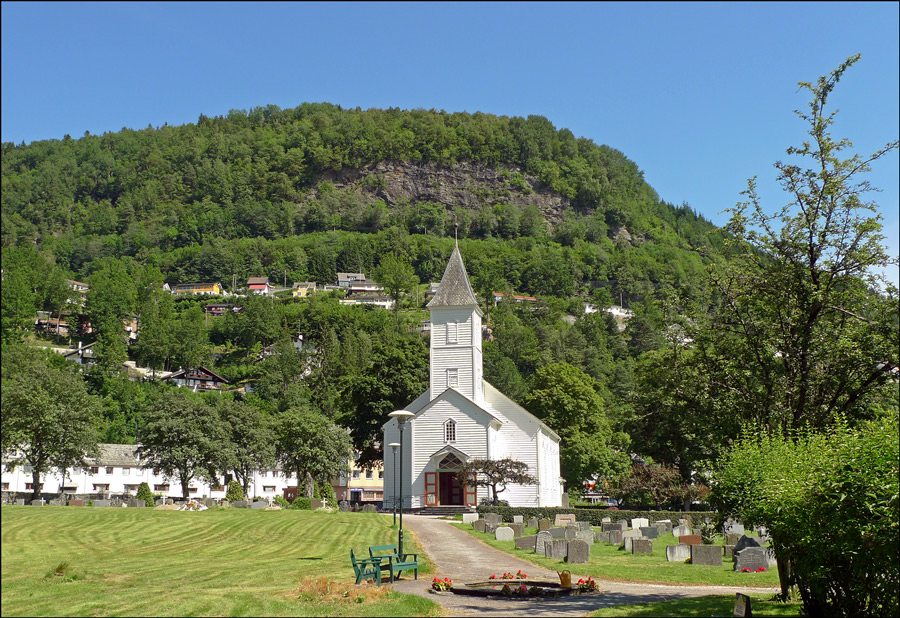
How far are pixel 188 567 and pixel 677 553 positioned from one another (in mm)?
14453

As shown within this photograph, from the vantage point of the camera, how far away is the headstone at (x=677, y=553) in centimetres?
2553

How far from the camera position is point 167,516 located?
40156 millimetres

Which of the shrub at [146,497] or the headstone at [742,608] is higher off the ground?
the headstone at [742,608]

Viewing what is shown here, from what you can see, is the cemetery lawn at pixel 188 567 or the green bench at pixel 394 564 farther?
the green bench at pixel 394 564

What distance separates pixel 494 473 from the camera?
2100 inches

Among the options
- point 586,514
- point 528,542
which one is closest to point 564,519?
point 586,514

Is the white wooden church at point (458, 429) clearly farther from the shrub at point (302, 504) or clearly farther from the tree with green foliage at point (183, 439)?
the tree with green foliage at point (183, 439)

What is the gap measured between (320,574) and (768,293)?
1351 cm

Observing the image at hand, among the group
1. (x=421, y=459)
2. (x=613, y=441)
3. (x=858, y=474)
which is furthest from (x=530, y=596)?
(x=613, y=441)

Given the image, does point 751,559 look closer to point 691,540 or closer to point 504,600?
point 691,540

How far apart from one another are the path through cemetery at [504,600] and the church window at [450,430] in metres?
27.4

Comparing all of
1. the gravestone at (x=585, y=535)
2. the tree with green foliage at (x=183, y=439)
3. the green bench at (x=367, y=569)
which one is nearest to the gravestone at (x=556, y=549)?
the gravestone at (x=585, y=535)

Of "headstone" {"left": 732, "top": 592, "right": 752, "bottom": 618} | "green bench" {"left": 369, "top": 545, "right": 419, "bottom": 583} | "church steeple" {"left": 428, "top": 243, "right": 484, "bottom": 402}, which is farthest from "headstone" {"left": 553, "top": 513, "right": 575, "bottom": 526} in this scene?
"headstone" {"left": 732, "top": 592, "right": 752, "bottom": 618}

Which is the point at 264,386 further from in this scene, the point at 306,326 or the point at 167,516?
the point at 167,516
